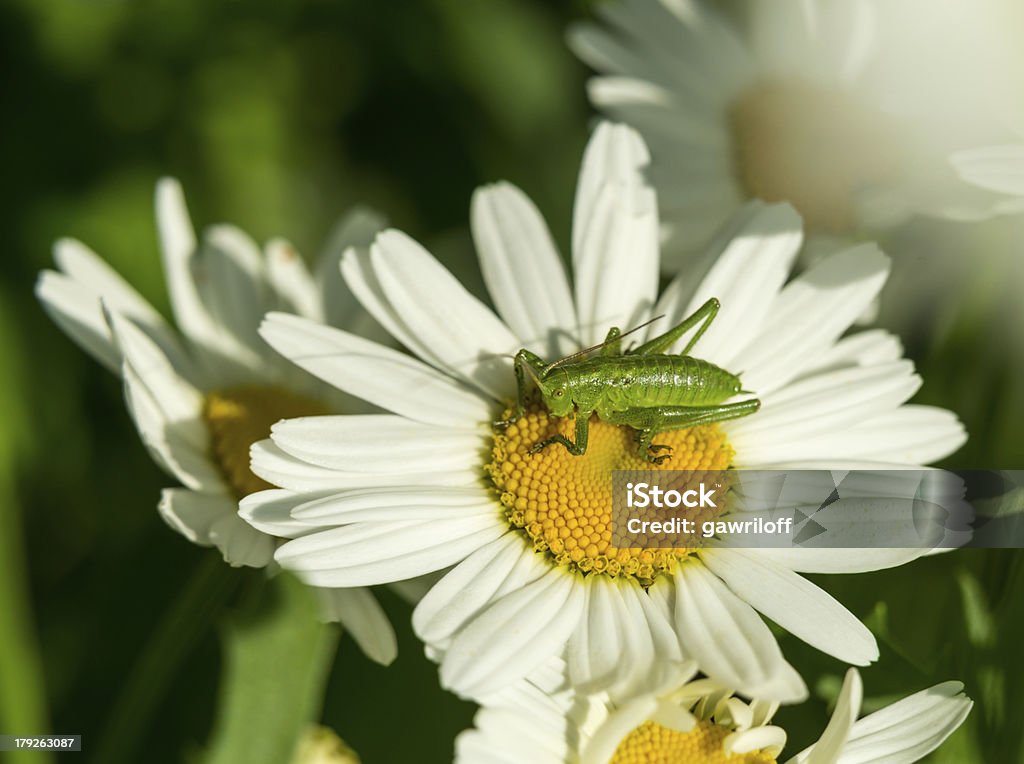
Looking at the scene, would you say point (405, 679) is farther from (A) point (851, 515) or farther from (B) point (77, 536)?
(B) point (77, 536)

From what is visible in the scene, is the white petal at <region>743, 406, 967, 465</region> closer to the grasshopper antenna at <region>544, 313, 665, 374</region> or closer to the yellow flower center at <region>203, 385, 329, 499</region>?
the grasshopper antenna at <region>544, 313, 665, 374</region>

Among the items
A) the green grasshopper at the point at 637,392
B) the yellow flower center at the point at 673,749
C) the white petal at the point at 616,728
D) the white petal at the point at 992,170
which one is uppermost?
the white petal at the point at 992,170

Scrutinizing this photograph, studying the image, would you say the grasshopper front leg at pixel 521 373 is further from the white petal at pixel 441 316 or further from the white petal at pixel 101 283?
the white petal at pixel 101 283

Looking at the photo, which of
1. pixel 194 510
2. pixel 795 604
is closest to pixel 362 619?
pixel 194 510

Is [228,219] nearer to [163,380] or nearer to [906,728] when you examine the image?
[163,380]

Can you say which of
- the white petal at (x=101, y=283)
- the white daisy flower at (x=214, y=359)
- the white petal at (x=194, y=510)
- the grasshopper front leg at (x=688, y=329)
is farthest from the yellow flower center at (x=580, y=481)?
the white petal at (x=101, y=283)

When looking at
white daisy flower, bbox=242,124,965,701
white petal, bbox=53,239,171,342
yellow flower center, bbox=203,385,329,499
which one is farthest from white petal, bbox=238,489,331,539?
white petal, bbox=53,239,171,342
